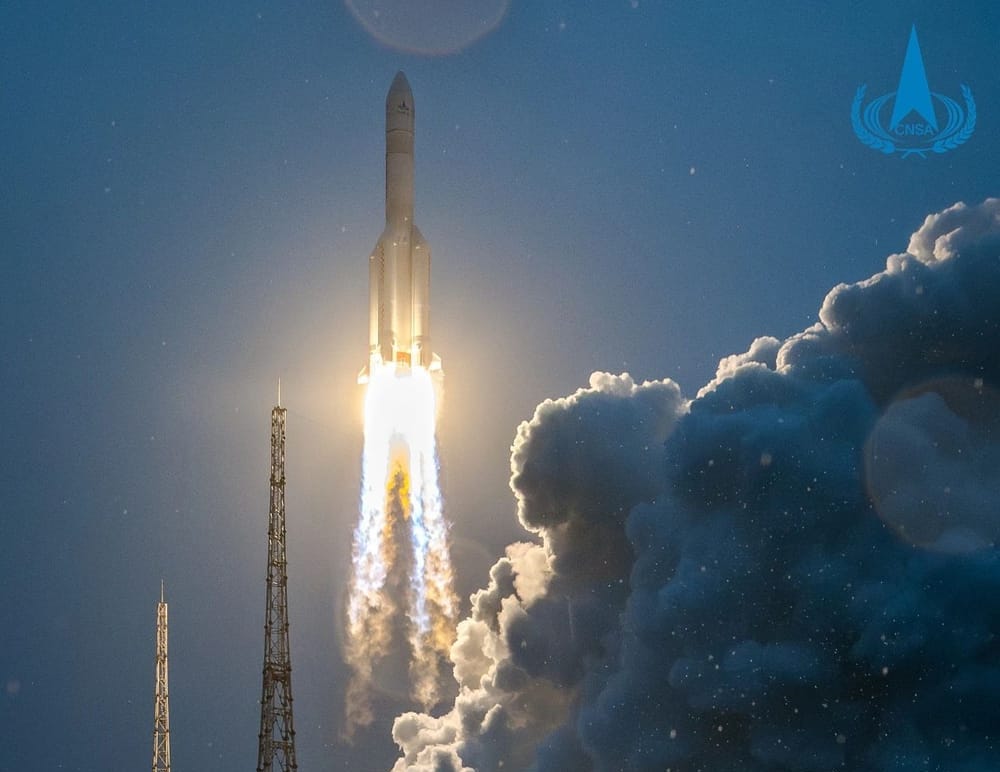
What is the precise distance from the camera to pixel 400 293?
9900 centimetres

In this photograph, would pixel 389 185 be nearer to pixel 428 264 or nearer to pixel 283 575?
pixel 428 264

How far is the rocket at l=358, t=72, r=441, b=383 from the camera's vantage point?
98.3 meters

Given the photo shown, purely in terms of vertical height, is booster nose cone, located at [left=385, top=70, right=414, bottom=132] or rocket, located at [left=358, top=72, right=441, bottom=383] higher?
booster nose cone, located at [left=385, top=70, right=414, bottom=132]

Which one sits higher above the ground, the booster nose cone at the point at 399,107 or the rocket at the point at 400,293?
the booster nose cone at the point at 399,107

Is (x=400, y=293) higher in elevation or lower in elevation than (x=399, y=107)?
lower

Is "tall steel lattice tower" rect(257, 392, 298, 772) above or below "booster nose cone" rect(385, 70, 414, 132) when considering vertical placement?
below

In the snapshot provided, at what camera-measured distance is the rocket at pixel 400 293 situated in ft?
323

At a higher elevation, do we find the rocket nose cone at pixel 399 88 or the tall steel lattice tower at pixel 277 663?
the rocket nose cone at pixel 399 88

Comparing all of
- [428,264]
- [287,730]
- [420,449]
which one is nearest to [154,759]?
[287,730]

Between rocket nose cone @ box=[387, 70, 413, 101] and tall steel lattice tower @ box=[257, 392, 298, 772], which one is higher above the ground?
rocket nose cone @ box=[387, 70, 413, 101]

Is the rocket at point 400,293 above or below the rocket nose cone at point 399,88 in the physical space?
below

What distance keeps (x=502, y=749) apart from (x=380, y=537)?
12506 mm

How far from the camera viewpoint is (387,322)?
9862cm

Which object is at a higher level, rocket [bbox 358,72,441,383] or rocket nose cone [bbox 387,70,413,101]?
rocket nose cone [bbox 387,70,413,101]
